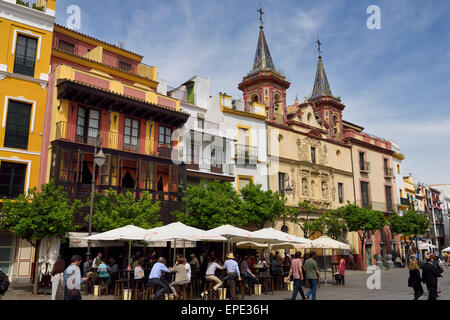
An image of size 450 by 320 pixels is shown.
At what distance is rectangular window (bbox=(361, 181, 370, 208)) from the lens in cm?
4009

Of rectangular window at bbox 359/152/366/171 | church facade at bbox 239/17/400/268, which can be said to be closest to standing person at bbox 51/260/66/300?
church facade at bbox 239/17/400/268

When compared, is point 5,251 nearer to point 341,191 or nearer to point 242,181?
point 242,181

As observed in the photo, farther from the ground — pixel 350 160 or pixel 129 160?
pixel 350 160

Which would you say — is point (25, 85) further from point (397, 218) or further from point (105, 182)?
point (397, 218)

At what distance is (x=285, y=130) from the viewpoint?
110 feet

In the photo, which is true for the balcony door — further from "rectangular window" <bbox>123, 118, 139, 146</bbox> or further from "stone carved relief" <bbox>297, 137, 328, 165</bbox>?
"stone carved relief" <bbox>297, 137, 328, 165</bbox>

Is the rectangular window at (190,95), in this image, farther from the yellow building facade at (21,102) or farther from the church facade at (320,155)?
the yellow building facade at (21,102)

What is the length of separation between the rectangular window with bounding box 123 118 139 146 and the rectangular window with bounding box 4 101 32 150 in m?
5.17

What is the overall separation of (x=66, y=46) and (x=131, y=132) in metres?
6.80

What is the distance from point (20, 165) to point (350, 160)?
101ft

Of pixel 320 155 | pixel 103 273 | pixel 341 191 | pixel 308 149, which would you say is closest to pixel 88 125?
pixel 103 273

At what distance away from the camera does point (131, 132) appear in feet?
77.5

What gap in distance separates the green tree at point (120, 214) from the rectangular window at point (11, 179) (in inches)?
151
